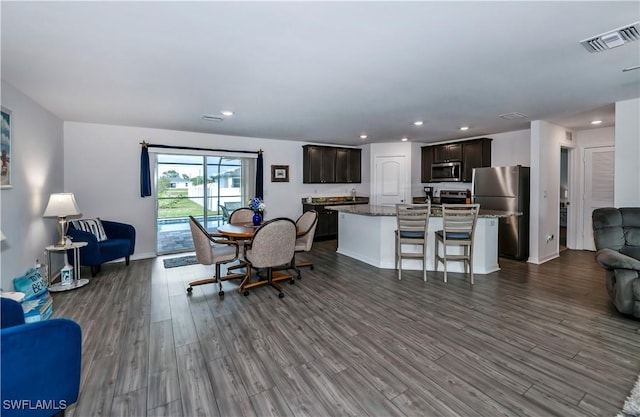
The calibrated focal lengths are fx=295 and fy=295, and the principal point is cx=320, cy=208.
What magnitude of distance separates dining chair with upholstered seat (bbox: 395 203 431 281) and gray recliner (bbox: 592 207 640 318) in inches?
71.0

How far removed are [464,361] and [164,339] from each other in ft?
Answer: 8.16

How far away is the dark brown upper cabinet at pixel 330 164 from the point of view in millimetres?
7129

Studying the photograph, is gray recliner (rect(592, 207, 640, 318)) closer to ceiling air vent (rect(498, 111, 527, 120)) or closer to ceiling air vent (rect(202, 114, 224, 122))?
ceiling air vent (rect(498, 111, 527, 120))

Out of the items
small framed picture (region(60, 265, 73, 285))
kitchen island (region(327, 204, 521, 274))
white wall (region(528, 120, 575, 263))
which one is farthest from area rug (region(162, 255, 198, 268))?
white wall (region(528, 120, 575, 263))

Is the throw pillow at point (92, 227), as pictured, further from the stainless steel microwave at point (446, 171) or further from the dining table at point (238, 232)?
the stainless steel microwave at point (446, 171)

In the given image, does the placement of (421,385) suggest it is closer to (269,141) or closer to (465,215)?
(465,215)

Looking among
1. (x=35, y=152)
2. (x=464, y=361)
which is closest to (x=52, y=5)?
(x=35, y=152)

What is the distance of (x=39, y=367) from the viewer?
144 centimetres

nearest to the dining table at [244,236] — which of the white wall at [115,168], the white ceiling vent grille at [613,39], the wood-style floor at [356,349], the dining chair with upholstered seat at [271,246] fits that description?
the dining chair with upholstered seat at [271,246]

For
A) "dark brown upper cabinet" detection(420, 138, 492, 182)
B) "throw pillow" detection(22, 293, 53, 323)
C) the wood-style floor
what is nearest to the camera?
the wood-style floor

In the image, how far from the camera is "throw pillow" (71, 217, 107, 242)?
4.52 m

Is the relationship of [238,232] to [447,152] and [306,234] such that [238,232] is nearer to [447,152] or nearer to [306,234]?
[306,234]

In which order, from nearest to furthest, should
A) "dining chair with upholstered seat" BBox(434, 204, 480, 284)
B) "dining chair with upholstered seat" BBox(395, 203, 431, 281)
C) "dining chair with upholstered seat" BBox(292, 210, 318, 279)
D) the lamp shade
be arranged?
the lamp shade
"dining chair with upholstered seat" BBox(434, 204, 480, 284)
"dining chair with upholstered seat" BBox(395, 203, 431, 281)
"dining chair with upholstered seat" BBox(292, 210, 318, 279)

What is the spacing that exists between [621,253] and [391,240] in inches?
105
